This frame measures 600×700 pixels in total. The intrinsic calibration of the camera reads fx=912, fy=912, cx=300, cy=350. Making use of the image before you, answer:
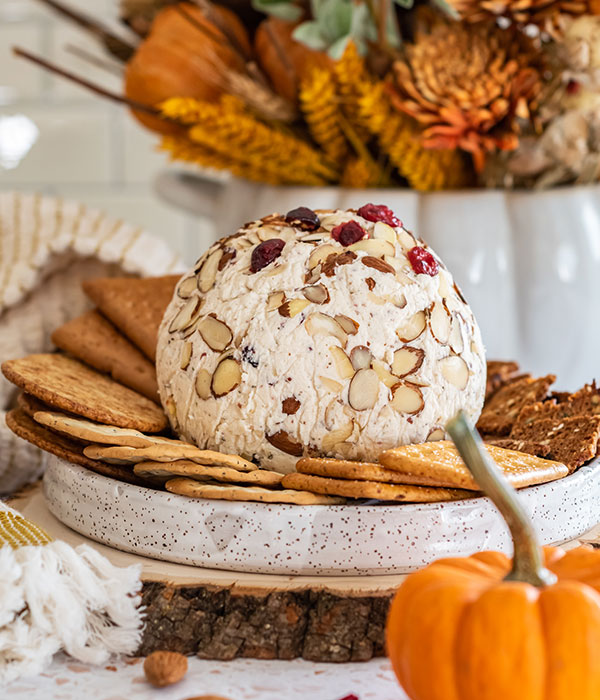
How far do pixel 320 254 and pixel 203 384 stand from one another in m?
0.13

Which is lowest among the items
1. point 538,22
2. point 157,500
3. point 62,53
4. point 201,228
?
point 201,228

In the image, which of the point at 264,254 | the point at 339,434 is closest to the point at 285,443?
the point at 339,434

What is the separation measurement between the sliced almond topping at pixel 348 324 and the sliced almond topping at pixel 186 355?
4.5 inches

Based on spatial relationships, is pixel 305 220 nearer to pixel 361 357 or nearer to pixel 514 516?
pixel 361 357

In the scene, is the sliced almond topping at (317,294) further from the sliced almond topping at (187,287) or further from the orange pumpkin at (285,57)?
the orange pumpkin at (285,57)

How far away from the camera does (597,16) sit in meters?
0.95

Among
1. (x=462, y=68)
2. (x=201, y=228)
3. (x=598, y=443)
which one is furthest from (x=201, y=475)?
(x=201, y=228)

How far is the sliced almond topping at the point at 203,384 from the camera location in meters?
0.65

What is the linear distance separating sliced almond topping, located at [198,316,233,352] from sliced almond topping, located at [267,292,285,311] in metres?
0.03

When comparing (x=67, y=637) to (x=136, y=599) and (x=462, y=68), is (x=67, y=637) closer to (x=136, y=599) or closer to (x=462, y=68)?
(x=136, y=599)

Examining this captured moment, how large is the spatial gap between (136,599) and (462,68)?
65 centimetres

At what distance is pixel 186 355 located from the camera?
671mm

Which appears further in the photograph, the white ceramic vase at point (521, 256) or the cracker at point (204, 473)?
the white ceramic vase at point (521, 256)

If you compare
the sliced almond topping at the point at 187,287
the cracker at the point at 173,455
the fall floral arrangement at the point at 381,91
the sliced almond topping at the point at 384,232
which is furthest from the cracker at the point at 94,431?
the fall floral arrangement at the point at 381,91
